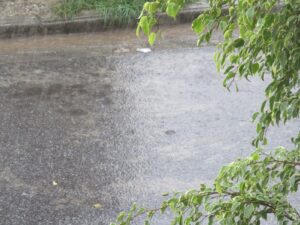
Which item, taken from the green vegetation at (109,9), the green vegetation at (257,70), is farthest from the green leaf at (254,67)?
the green vegetation at (109,9)

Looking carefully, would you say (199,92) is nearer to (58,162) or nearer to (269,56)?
(58,162)

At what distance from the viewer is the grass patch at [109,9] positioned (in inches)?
385

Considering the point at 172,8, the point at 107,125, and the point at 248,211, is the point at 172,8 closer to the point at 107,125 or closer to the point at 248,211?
the point at 248,211

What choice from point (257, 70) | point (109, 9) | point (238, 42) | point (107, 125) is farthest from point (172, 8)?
point (109, 9)

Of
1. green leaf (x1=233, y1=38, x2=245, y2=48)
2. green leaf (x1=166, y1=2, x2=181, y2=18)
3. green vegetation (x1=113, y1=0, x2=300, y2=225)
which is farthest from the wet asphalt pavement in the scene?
green leaf (x1=166, y1=2, x2=181, y2=18)

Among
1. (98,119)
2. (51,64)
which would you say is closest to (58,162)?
(98,119)

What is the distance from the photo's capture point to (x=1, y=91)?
783 centimetres

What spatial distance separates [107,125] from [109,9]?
10.2ft

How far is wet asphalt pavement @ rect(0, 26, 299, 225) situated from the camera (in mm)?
5855

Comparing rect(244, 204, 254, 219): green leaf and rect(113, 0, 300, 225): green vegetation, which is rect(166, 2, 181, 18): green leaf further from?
rect(244, 204, 254, 219): green leaf

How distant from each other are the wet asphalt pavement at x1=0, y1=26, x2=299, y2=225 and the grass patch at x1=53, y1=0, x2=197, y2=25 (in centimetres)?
37

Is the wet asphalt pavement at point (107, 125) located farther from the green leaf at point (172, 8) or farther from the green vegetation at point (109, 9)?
the green leaf at point (172, 8)

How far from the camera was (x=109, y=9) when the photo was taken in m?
9.83

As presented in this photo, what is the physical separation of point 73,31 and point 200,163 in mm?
4016
